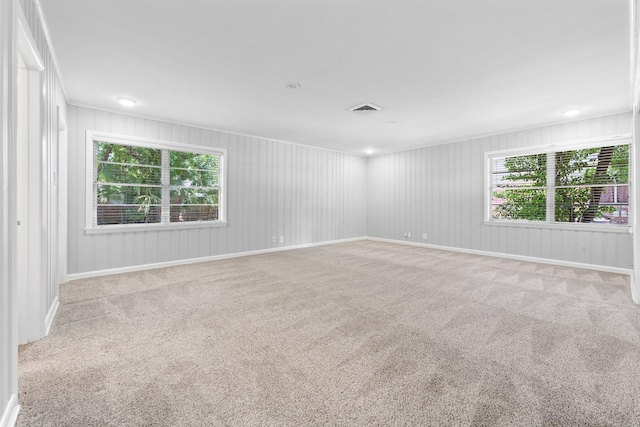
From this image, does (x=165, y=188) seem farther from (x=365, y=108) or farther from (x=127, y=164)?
(x=365, y=108)

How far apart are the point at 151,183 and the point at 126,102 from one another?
1.38 meters

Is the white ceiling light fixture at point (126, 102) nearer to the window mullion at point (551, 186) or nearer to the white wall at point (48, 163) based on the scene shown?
Result: the white wall at point (48, 163)

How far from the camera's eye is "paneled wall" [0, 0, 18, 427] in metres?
1.36

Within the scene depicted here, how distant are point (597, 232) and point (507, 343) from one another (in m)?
4.12

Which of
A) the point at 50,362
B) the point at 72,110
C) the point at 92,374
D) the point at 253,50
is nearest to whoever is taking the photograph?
the point at 92,374

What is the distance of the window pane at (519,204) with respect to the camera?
18.3 feet

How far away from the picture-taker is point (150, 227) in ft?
16.3

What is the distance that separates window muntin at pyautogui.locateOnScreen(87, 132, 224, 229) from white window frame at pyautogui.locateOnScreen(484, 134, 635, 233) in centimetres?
552

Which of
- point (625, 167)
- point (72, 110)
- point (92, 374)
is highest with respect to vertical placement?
point (72, 110)

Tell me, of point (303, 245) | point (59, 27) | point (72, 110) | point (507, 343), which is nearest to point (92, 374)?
point (59, 27)

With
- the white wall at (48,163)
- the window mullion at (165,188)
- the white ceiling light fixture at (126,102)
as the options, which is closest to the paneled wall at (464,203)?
→ the window mullion at (165,188)

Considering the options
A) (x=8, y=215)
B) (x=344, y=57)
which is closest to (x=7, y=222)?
(x=8, y=215)

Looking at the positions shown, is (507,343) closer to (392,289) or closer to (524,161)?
(392,289)

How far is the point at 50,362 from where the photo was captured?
2045 millimetres
